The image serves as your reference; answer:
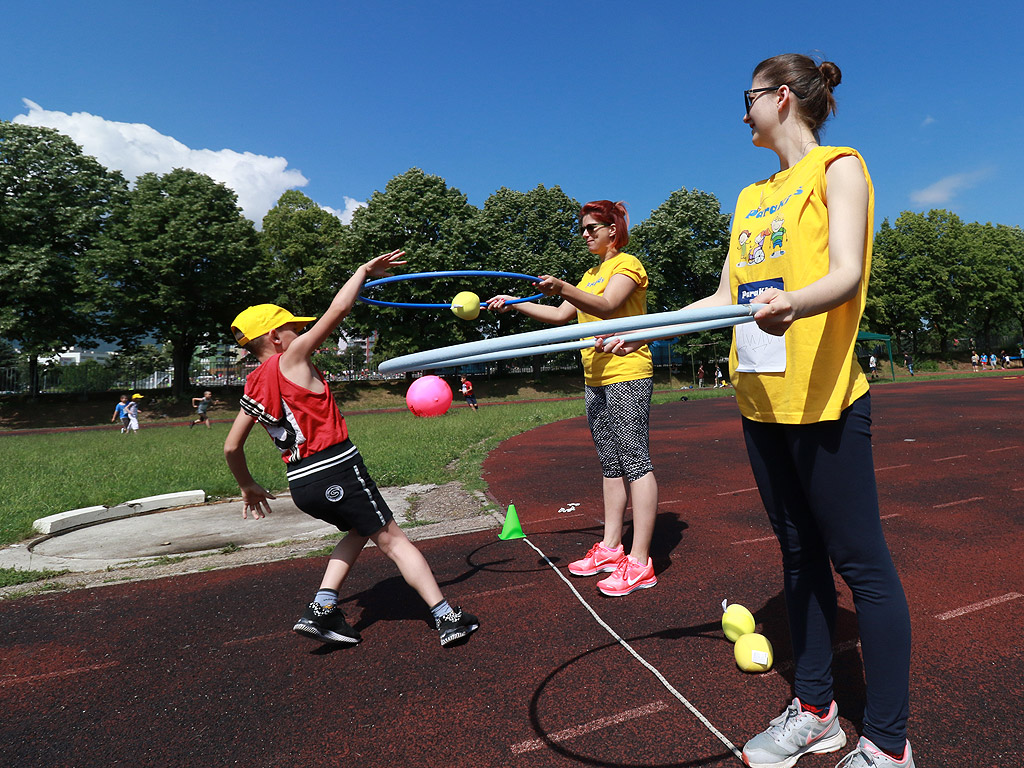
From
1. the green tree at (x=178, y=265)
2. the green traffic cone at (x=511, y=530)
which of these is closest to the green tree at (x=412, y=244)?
the green tree at (x=178, y=265)

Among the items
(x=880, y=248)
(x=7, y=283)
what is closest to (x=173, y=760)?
(x=7, y=283)

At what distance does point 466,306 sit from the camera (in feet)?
12.6

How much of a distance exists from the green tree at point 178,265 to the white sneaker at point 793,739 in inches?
1455

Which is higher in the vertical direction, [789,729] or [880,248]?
[880,248]

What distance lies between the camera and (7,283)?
29.2 m

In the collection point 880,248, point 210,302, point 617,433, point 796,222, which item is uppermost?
point 880,248

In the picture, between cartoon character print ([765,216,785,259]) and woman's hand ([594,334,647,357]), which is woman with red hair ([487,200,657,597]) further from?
cartoon character print ([765,216,785,259])

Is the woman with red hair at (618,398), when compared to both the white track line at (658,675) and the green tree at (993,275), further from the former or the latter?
the green tree at (993,275)

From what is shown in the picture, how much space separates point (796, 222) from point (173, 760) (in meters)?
2.95

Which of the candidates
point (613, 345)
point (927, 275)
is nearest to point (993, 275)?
point (927, 275)

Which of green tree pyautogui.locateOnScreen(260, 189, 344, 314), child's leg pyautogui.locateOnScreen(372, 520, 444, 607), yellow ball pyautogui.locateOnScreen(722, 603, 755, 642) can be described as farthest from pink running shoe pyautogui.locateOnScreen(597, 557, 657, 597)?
green tree pyautogui.locateOnScreen(260, 189, 344, 314)

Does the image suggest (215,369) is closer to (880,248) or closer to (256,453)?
(256,453)

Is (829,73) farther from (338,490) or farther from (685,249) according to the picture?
(685,249)

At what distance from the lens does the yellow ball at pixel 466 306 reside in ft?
12.5
